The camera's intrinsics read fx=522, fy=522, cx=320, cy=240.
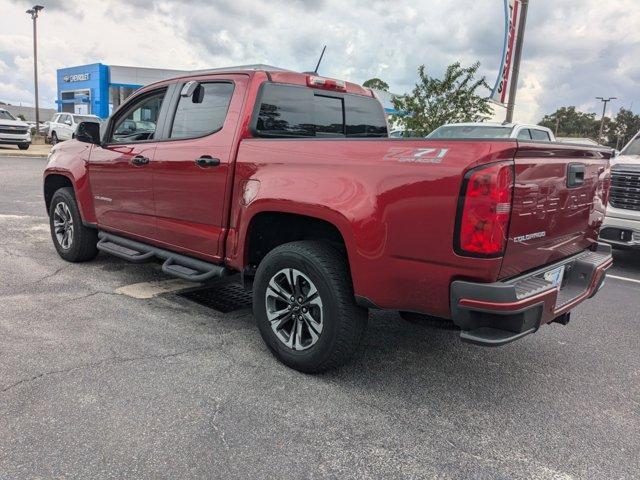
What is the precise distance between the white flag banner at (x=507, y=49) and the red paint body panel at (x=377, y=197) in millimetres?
10721

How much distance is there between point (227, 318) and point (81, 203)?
2.26 m

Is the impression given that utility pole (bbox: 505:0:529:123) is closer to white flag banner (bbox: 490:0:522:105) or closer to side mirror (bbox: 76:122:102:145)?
white flag banner (bbox: 490:0:522:105)

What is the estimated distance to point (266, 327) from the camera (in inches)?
137

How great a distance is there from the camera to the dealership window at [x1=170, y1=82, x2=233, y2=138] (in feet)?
12.8

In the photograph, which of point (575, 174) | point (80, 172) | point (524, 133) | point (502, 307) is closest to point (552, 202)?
point (575, 174)

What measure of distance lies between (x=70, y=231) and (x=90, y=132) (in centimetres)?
123

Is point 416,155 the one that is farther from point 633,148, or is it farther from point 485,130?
point 485,130

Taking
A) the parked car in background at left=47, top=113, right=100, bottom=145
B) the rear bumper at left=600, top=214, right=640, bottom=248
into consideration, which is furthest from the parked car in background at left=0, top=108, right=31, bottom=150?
the rear bumper at left=600, top=214, right=640, bottom=248

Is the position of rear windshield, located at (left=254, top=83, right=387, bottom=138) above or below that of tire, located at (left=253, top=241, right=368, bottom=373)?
above

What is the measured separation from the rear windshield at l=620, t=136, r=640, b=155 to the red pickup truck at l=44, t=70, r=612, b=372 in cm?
489

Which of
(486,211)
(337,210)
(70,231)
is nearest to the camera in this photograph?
(486,211)

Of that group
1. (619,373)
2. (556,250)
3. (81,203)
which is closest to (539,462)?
(556,250)

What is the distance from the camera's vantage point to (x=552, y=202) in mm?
2885

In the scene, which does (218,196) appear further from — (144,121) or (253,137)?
(144,121)
